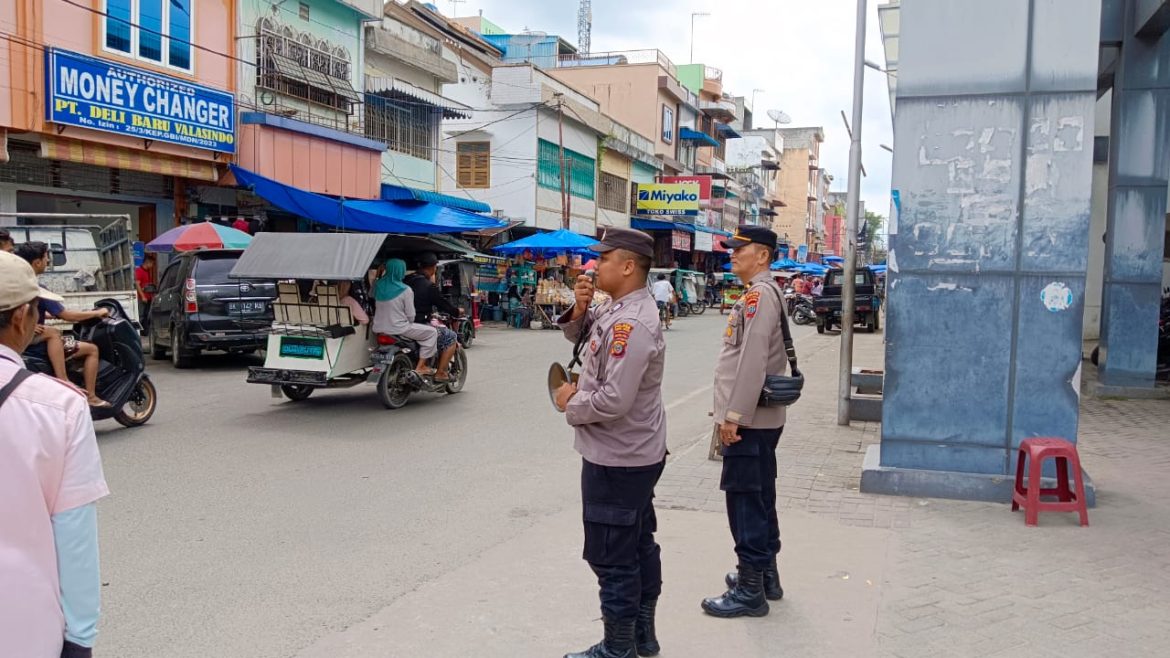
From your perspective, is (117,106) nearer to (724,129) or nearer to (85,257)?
(85,257)

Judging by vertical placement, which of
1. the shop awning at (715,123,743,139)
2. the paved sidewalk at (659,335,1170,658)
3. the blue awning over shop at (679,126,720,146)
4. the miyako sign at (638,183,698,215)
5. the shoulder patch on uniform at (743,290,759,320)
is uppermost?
the shop awning at (715,123,743,139)

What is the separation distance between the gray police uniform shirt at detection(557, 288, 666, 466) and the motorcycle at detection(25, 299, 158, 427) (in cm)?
636

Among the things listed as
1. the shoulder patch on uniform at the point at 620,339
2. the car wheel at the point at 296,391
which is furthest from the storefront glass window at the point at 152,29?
the shoulder patch on uniform at the point at 620,339

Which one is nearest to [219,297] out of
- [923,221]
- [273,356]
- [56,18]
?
[273,356]

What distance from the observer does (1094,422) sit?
33.4 feet

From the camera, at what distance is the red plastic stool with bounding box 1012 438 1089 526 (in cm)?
576

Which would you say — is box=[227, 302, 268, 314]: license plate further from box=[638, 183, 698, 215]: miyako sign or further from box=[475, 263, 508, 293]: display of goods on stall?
box=[638, 183, 698, 215]: miyako sign

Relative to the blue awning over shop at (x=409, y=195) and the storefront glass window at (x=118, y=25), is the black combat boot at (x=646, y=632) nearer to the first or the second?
the storefront glass window at (x=118, y=25)

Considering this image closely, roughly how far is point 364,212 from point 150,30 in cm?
519

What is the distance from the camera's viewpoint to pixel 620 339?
11.4 ft

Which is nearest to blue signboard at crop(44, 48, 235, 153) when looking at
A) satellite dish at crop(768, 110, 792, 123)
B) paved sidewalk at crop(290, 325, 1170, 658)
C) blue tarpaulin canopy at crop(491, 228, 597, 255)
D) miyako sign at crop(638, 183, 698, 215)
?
blue tarpaulin canopy at crop(491, 228, 597, 255)

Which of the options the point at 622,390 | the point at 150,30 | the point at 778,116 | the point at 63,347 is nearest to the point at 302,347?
the point at 63,347

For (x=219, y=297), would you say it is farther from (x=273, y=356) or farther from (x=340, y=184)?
(x=340, y=184)

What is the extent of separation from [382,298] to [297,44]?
37.0 ft
